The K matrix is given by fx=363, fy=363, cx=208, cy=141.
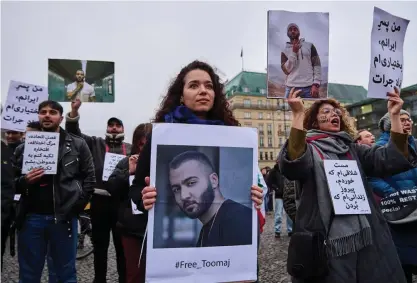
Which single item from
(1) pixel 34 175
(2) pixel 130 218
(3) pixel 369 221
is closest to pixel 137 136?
(2) pixel 130 218

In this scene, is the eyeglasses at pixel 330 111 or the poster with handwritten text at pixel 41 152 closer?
the eyeglasses at pixel 330 111

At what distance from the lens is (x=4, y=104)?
178 inches

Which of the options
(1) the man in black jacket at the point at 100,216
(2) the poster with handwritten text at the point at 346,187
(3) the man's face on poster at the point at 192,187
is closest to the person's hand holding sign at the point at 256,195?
(3) the man's face on poster at the point at 192,187

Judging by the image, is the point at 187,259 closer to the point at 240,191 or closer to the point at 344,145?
the point at 240,191

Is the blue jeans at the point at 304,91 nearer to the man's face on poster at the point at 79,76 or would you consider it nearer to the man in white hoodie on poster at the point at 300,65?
the man in white hoodie on poster at the point at 300,65

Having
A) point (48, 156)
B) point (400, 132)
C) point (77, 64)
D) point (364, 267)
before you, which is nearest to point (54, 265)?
point (48, 156)

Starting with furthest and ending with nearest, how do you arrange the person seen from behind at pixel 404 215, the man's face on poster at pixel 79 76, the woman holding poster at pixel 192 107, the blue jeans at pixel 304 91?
the man's face on poster at pixel 79 76, the person seen from behind at pixel 404 215, the blue jeans at pixel 304 91, the woman holding poster at pixel 192 107

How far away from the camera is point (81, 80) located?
4004mm

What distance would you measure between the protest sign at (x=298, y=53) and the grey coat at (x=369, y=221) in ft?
1.51

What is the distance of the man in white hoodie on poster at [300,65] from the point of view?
2508mm

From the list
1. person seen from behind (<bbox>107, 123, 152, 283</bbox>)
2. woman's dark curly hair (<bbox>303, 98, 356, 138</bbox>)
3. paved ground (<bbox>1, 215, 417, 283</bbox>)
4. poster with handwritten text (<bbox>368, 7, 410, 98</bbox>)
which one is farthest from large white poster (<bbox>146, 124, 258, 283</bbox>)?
paved ground (<bbox>1, 215, 417, 283</bbox>)

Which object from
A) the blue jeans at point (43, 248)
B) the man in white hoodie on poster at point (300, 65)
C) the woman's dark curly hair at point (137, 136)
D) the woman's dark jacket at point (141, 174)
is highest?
the man in white hoodie on poster at point (300, 65)

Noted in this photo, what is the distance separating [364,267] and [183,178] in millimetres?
1278

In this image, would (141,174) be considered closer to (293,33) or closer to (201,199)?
(201,199)
